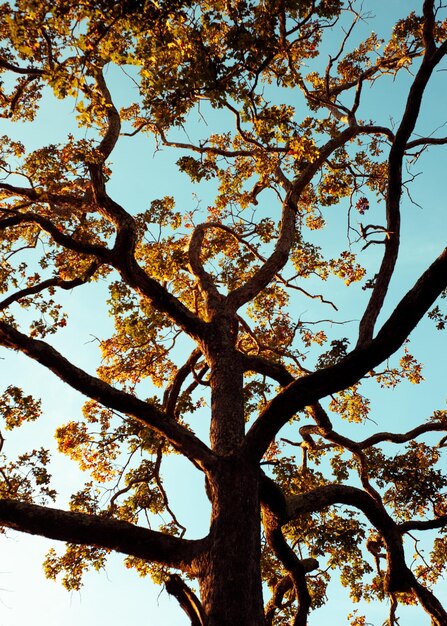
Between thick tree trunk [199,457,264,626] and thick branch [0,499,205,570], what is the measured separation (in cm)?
30

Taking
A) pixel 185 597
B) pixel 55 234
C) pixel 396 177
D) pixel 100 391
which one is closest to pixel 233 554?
pixel 185 597

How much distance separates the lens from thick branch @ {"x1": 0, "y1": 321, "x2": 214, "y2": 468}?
670 cm

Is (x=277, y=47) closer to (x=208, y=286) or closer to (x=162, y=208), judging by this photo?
(x=208, y=286)

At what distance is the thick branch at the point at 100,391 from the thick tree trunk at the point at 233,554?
557 mm

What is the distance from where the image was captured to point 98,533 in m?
5.62

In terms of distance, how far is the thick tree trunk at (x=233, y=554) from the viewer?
5191mm

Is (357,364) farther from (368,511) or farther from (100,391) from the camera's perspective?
(368,511)

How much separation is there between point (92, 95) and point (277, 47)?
3.27 m

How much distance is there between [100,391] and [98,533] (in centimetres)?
190

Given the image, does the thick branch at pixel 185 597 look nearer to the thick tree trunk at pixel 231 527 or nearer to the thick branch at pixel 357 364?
the thick tree trunk at pixel 231 527

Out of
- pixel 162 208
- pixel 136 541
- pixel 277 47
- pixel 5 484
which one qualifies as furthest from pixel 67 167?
pixel 136 541

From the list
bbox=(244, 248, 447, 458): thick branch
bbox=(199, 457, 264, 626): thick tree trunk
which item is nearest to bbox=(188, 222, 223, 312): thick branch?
bbox=(244, 248, 447, 458): thick branch

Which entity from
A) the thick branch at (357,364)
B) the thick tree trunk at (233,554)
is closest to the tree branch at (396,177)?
the thick branch at (357,364)

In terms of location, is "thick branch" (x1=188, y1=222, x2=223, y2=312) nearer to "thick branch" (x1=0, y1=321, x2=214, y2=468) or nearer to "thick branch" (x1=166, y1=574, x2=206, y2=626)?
"thick branch" (x1=0, y1=321, x2=214, y2=468)
